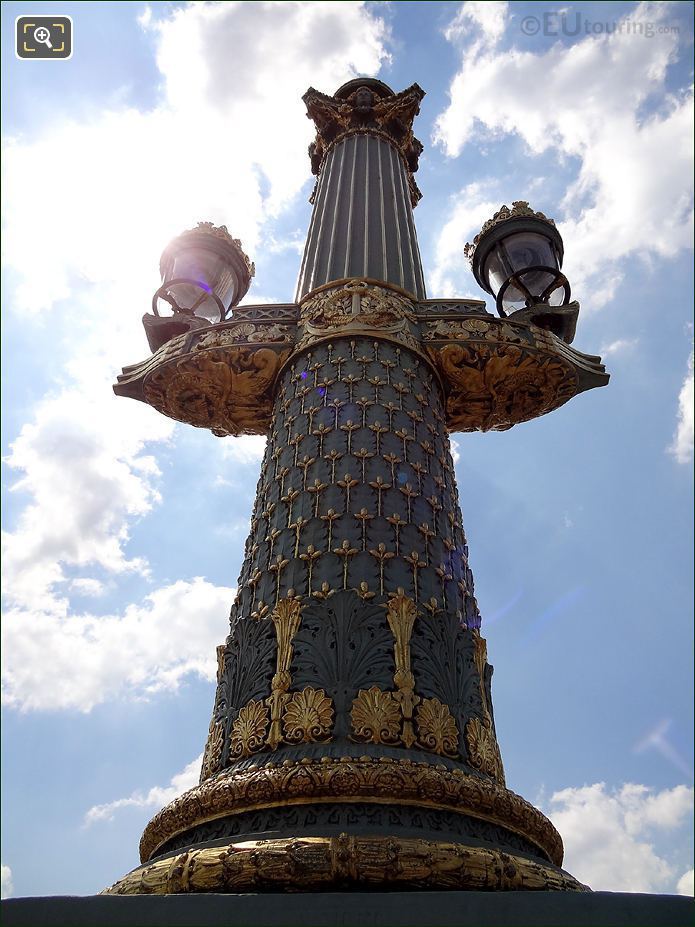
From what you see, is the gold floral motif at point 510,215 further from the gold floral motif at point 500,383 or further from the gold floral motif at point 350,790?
the gold floral motif at point 350,790

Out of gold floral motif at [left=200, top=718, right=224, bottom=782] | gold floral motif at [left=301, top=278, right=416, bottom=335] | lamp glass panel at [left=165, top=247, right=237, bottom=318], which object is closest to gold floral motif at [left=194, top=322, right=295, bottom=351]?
gold floral motif at [left=301, top=278, right=416, bottom=335]

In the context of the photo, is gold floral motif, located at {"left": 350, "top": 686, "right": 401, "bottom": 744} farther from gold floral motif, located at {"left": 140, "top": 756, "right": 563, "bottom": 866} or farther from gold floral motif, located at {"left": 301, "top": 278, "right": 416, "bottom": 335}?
gold floral motif, located at {"left": 301, "top": 278, "right": 416, "bottom": 335}

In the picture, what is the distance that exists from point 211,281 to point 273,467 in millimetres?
4118

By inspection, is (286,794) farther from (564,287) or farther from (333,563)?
(564,287)

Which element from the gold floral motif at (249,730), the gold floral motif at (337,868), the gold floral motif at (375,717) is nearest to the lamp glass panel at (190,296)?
the gold floral motif at (249,730)

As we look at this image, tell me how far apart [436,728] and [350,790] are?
40.1 inches

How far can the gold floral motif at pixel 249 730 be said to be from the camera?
644cm

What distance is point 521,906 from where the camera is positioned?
4465mm

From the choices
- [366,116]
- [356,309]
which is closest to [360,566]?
[356,309]

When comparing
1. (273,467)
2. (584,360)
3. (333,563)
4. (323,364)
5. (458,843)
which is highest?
(584,360)

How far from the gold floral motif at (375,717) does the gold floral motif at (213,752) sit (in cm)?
123

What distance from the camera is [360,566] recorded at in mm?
7402

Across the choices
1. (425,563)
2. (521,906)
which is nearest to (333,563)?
(425,563)

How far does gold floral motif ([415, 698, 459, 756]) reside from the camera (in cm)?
637
